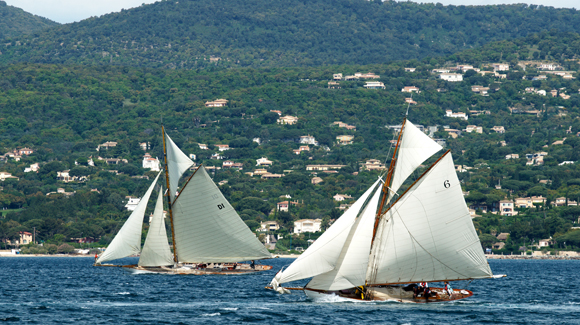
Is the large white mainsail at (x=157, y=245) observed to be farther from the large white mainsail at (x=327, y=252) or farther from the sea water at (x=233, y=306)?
the large white mainsail at (x=327, y=252)

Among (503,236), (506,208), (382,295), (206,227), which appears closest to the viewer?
(382,295)

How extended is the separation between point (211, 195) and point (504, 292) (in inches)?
906

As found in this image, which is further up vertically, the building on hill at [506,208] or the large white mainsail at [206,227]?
the building on hill at [506,208]

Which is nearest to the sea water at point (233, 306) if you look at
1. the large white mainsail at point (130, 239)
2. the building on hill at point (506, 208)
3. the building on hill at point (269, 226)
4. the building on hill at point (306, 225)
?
the large white mainsail at point (130, 239)

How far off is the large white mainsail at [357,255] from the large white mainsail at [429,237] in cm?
162

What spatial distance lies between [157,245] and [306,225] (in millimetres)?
112862

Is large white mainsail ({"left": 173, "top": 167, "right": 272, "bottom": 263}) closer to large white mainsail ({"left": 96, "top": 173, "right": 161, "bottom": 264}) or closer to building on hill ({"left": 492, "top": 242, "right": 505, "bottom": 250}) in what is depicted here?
large white mainsail ({"left": 96, "top": 173, "right": 161, "bottom": 264})

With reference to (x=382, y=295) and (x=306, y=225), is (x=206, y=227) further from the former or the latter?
(x=306, y=225)

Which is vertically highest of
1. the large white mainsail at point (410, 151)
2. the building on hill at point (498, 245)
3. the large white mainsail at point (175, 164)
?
the large white mainsail at point (175, 164)

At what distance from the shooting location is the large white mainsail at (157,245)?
71875 mm

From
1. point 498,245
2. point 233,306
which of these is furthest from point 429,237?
point 498,245

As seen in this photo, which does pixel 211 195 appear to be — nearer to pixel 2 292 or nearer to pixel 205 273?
pixel 205 273

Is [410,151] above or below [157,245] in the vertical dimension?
above

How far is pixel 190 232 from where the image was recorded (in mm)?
71250
